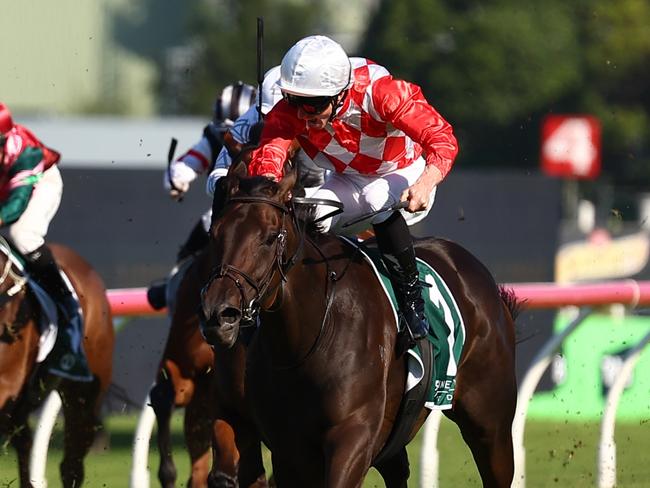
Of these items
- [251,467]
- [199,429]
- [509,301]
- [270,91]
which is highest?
[270,91]

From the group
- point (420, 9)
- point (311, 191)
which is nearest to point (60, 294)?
point (311, 191)

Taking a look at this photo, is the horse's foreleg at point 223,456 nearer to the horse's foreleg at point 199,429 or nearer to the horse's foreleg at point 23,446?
the horse's foreleg at point 199,429

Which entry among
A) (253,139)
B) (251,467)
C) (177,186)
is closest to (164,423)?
(177,186)

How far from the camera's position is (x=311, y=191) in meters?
5.12

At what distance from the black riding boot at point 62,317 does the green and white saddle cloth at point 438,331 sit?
2.22 m

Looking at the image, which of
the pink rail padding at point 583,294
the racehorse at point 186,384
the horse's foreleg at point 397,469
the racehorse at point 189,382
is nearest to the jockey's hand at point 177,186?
the racehorse at point 189,382

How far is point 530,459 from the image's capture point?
829 cm

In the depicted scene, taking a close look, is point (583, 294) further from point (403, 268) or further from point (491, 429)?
point (403, 268)

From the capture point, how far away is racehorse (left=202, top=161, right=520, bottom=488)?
3988 millimetres

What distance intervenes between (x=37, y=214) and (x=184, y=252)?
703 mm

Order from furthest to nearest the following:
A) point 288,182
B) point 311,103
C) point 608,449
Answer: point 608,449, point 311,103, point 288,182

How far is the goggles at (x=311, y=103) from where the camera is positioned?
176 inches

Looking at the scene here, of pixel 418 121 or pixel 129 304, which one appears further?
pixel 129 304

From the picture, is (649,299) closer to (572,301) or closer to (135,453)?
(572,301)
